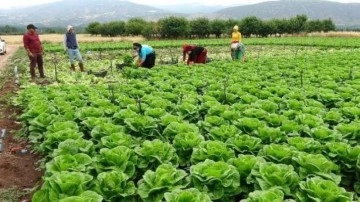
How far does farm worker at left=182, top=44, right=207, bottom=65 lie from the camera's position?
1414cm

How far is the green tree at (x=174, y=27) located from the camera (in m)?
46.7

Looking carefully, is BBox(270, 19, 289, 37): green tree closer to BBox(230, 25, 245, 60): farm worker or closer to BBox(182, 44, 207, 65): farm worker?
BBox(230, 25, 245, 60): farm worker

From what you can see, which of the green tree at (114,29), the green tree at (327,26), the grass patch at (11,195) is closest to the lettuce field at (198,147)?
the grass patch at (11,195)

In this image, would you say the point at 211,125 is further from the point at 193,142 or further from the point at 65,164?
the point at 65,164

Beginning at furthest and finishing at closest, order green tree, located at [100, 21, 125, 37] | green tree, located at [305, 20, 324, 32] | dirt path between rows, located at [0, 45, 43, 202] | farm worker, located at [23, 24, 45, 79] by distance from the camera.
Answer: green tree, located at [305, 20, 324, 32]
green tree, located at [100, 21, 125, 37]
farm worker, located at [23, 24, 45, 79]
dirt path between rows, located at [0, 45, 43, 202]

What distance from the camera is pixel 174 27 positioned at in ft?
153

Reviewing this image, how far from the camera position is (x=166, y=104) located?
6930 mm

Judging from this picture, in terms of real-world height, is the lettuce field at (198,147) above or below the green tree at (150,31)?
below

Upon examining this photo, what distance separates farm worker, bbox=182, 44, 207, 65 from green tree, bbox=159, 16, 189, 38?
32.4m

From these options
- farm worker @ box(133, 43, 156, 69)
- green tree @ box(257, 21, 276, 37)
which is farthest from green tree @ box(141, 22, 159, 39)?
farm worker @ box(133, 43, 156, 69)

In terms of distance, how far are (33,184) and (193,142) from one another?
201 cm

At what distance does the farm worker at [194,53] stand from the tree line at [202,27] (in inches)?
1275

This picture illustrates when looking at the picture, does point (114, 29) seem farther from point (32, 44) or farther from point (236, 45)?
point (32, 44)

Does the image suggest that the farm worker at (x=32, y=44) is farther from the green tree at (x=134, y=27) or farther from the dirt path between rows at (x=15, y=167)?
the green tree at (x=134, y=27)
